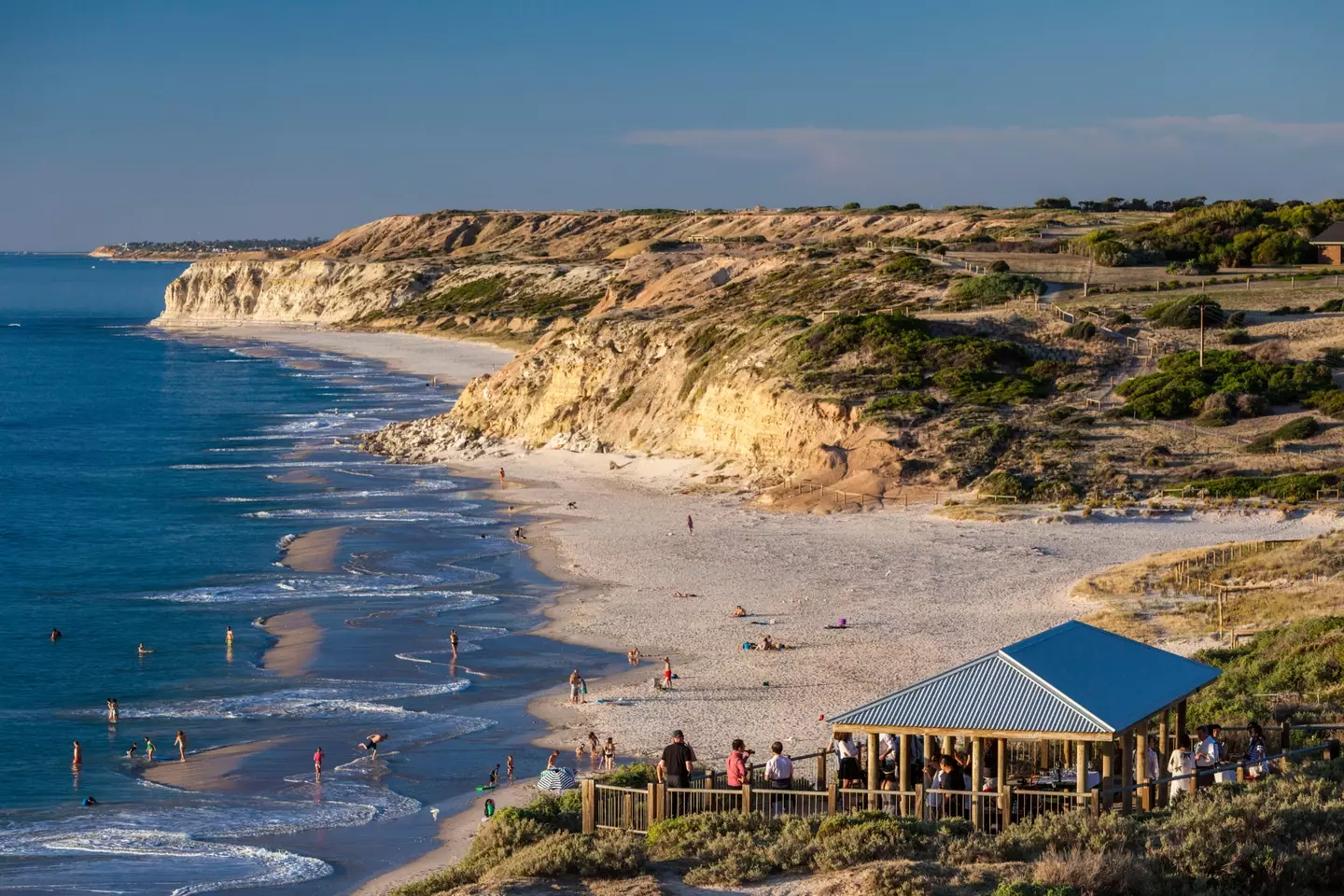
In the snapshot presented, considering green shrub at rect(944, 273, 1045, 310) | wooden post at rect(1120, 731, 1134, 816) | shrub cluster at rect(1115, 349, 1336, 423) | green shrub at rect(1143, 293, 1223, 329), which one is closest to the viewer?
wooden post at rect(1120, 731, 1134, 816)

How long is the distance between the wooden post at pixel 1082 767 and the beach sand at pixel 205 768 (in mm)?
15546

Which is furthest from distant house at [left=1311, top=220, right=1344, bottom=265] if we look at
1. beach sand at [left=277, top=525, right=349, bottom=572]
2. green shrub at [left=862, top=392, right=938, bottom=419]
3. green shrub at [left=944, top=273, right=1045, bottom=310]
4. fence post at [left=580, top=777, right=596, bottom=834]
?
fence post at [left=580, top=777, right=596, bottom=834]

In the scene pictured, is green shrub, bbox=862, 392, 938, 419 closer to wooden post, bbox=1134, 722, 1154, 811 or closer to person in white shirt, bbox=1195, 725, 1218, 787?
wooden post, bbox=1134, 722, 1154, 811

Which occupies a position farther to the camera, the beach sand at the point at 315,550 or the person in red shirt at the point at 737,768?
the beach sand at the point at 315,550

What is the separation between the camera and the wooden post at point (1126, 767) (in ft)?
47.9

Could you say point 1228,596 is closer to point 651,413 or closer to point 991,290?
point 651,413

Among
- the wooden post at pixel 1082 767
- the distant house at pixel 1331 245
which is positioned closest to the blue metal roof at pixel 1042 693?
the wooden post at pixel 1082 767

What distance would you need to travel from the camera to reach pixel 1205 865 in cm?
1195

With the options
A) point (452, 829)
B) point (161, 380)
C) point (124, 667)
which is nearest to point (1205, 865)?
point (452, 829)

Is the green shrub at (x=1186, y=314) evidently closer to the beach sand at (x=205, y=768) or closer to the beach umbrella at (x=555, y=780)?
the beach umbrella at (x=555, y=780)

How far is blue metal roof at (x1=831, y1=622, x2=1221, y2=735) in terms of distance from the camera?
14453mm

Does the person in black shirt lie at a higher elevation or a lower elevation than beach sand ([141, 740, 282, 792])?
higher

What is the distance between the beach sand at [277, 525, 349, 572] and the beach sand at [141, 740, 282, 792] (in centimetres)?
1471

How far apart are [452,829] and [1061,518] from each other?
23.8 metres
